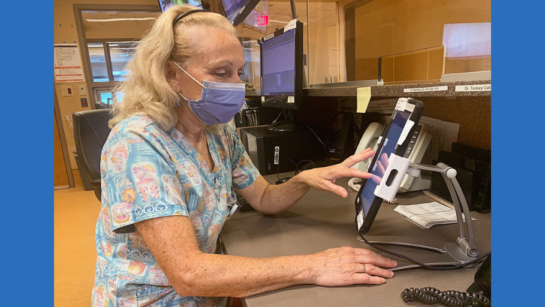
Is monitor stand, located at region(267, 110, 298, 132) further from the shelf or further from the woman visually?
the woman

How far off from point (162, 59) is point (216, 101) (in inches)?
7.2

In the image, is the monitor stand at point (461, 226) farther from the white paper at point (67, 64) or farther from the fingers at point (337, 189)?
the white paper at point (67, 64)

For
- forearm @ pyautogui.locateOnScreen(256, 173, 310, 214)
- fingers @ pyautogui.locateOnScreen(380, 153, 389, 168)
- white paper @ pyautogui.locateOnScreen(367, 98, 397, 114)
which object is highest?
white paper @ pyautogui.locateOnScreen(367, 98, 397, 114)

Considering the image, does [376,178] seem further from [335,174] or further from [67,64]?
[67,64]

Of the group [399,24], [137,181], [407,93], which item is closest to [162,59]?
[137,181]

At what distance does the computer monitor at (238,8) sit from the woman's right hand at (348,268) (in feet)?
5.78

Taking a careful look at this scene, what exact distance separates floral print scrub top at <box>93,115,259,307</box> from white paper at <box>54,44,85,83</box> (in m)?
4.34

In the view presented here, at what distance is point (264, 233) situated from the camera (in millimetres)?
957

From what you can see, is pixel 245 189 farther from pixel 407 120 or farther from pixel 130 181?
pixel 407 120

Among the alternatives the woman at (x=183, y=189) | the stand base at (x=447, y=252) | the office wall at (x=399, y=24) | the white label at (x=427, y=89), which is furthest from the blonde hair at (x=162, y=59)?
the office wall at (x=399, y=24)

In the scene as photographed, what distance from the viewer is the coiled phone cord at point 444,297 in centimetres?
56

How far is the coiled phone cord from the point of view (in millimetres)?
556

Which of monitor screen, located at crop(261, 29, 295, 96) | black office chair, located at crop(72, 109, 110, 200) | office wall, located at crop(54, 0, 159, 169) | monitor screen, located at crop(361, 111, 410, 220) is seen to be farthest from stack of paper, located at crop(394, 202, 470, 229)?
office wall, located at crop(54, 0, 159, 169)

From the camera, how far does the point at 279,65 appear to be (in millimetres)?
1632
